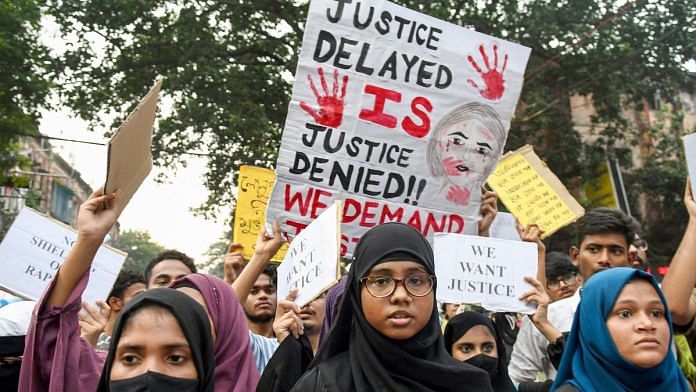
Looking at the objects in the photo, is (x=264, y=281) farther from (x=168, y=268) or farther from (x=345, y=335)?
(x=345, y=335)

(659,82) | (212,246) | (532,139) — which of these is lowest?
(212,246)

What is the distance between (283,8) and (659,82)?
6.38 m

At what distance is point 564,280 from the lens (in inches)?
207

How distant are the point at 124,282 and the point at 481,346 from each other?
236cm

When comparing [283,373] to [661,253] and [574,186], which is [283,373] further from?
[661,253]

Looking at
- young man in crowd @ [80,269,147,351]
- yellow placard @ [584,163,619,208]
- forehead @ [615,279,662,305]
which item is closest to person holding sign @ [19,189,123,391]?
young man in crowd @ [80,269,147,351]

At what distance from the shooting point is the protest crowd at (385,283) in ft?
8.30

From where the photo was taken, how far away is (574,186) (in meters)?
14.4

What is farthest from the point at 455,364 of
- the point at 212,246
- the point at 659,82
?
the point at 212,246

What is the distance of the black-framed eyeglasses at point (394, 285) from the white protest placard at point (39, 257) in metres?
1.99

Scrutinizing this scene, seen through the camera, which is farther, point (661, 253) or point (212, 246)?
point (212, 246)

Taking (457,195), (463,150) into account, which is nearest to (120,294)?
(457,195)

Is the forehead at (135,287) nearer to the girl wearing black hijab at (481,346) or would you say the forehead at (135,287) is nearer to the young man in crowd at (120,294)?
the young man in crowd at (120,294)

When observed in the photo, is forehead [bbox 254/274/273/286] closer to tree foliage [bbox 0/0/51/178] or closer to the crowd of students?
the crowd of students
